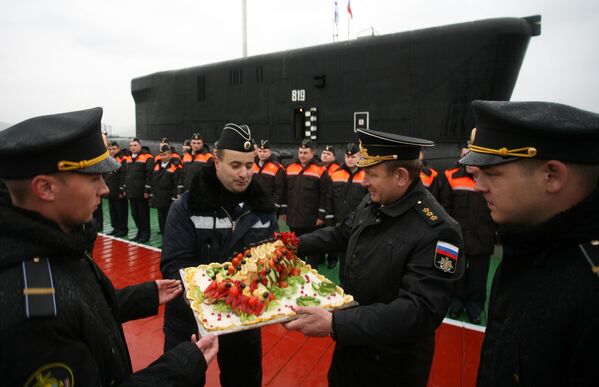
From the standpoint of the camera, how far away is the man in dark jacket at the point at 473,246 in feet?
16.4

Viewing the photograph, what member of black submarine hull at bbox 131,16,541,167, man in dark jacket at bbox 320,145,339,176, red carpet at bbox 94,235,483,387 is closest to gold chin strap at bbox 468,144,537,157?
red carpet at bbox 94,235,483,387

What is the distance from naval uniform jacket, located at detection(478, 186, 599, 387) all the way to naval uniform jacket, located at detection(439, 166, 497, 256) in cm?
390

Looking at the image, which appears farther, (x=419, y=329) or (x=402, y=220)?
(x=402, y=220)

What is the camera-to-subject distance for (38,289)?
127 centimetres

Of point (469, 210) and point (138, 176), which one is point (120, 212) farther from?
point (469, 210)

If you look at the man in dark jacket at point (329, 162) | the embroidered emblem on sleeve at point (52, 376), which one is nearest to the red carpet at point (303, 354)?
the embroidered emblem on sleeve at point (52, 376)

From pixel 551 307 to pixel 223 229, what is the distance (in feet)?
7.50

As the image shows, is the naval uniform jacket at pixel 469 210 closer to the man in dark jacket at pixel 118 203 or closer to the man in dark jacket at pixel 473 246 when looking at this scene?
the man in dark jacket at pixel 473 246

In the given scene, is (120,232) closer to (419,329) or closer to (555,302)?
(419,329)

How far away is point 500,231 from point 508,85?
6.63 meters

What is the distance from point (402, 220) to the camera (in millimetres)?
2287

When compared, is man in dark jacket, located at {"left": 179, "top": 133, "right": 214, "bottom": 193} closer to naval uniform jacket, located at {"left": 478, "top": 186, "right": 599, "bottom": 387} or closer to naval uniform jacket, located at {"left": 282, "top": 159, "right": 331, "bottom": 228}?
naval uniform jacket, located at {"left": 282, "top": 159, "right": 331, "bottom": 228}

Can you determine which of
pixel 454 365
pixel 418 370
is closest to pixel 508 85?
pixel 454 365

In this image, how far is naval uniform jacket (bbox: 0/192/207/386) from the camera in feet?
3.91
